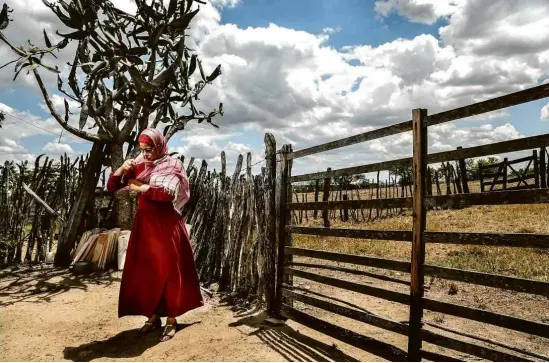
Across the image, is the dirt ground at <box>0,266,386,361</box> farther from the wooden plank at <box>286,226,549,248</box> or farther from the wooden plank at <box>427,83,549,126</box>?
the wooden plank at <box>427,83,549,126</box>

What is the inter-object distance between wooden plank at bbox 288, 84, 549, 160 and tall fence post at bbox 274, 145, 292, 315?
0.73 m

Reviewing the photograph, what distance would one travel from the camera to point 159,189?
3.52 m

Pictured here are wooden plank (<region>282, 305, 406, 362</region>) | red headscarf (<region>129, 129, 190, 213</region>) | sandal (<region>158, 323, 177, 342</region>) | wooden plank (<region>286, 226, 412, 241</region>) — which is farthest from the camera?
sandal (<region>158, 323, 177, 342</region>)

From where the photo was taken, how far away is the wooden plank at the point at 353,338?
3.12 meters

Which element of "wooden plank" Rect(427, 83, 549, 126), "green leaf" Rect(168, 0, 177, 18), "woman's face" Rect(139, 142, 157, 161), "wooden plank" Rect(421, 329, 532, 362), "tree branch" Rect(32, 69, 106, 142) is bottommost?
"wooden plank" Rect(421, 329, 532, 362)

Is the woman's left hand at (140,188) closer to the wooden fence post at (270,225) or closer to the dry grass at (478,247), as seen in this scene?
the wooden fence post at (270,225)

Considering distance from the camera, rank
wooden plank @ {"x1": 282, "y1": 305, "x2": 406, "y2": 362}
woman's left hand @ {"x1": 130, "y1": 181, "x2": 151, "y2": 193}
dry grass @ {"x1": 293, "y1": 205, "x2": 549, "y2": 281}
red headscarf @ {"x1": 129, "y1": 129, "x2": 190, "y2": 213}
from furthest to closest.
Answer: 1. dry grass @ {"x1": 293, "y1": 205, "x2": 549, "y2": 281}
2. red headscarf @ {"x1": 129, "y1": 129, "x2": 190, "y2": 213}
3. woman's left hand @ {"x1": 130, "y1": 181, "x2": 151, "y2": 193}
4. wooden plank @ {"x1": 282, "y1": 305, "x2": 406, "y2": 362}

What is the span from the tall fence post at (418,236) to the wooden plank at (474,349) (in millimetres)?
96

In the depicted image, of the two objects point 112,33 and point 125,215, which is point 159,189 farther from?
point 112,33

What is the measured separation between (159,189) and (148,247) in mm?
614

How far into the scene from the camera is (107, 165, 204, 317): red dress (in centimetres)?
377

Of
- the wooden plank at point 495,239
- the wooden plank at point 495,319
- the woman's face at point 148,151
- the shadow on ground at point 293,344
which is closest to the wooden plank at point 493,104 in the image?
the wooden plank at point 495,239

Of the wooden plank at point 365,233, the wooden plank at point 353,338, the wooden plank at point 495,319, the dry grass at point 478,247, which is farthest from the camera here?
the dry grass at point 478,247

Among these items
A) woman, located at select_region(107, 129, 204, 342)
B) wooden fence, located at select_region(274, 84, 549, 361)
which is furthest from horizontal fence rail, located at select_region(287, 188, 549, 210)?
woman, located at select_region(107, 129, 204, 342)
